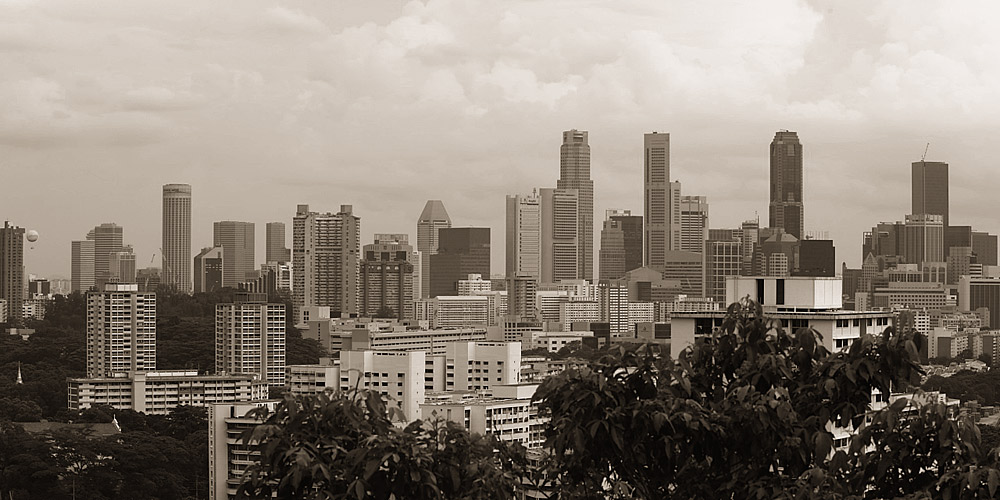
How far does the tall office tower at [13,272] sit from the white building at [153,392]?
27.1 meters

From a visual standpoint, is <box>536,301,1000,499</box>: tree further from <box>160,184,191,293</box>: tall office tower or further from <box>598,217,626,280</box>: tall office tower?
<box>598,217,626,280</box>: tall office tower

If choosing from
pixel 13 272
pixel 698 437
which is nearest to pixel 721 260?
pixel 13 272

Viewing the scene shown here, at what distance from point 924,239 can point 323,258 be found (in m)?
27.5

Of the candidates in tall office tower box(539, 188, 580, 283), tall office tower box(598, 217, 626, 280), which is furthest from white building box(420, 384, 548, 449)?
tall office tower box(539, 188, 580, 283)

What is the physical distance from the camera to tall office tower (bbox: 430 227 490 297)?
6975cm

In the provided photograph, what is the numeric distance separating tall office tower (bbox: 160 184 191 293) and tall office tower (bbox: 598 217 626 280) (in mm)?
20523

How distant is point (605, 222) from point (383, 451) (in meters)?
74.6

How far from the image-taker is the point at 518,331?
45062mm

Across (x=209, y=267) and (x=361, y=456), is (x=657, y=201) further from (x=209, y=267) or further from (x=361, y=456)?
(x=361, y=456)

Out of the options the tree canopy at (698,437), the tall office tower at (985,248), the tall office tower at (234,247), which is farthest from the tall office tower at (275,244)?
the tree canopy at (698,437)

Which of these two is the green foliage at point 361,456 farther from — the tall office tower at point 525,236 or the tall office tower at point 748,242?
the tall office tower at point 525,236

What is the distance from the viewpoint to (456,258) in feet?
233

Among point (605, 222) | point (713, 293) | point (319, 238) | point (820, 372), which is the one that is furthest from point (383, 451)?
point (605, 222)

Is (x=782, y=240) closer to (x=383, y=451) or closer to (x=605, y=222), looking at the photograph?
(x=605, y=222)
